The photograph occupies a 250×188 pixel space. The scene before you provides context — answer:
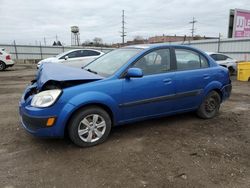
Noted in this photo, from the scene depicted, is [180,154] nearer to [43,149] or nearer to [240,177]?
[240,177]

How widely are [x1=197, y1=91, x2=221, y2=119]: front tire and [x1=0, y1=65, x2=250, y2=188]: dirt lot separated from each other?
28cm

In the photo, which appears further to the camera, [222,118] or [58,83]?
[222,118]

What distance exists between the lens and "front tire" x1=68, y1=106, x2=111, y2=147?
12.1 ft

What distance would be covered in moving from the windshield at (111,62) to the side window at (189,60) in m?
0.85

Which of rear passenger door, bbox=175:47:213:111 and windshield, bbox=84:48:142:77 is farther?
rear passenger door, bbox=175:47:213:111

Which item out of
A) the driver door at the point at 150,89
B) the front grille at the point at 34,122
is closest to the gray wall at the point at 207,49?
the driver door at the point at 150,89

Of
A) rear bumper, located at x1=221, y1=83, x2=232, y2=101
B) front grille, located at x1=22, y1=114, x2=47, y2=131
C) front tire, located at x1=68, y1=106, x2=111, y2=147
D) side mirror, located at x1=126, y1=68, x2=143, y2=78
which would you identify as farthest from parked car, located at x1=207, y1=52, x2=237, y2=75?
front grille, located at x1=22, y1=114, x2=47, y2=131

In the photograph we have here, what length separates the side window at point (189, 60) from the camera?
4729mm

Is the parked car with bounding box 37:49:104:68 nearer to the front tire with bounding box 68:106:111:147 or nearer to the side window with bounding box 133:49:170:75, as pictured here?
the side window with bounding box 133:49:170:75

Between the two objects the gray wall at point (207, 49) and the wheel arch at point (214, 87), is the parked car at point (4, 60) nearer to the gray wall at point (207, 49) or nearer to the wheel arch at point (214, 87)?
the gray wall at point (207, 49)

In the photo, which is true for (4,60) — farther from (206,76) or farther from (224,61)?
(206,76)

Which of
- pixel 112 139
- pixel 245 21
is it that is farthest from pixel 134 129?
pixel 245 21

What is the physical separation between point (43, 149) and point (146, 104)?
181 cm

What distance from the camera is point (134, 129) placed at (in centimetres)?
462
